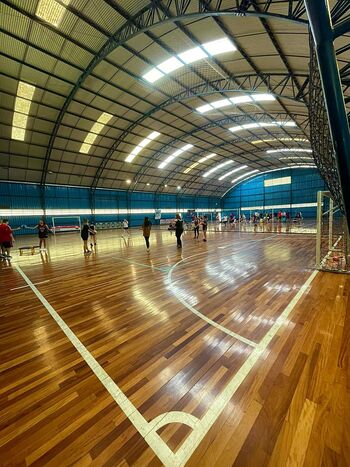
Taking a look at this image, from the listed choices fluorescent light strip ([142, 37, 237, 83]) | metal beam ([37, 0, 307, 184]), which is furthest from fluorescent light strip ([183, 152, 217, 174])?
metal beam ([37, 0, 307, 184])

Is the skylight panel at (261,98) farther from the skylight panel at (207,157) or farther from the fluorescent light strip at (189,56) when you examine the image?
the skylight panel at (207,157)

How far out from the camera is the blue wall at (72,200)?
26.1 m

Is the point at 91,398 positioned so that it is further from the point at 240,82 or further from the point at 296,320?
the point at 240,82

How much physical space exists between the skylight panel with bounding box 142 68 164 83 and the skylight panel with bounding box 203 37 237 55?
12.5 feet

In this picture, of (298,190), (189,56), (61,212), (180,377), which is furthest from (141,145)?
(298,190)

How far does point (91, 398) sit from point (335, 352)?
3501 mm

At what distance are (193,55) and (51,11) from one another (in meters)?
8.10

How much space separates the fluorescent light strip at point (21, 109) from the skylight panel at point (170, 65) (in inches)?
387

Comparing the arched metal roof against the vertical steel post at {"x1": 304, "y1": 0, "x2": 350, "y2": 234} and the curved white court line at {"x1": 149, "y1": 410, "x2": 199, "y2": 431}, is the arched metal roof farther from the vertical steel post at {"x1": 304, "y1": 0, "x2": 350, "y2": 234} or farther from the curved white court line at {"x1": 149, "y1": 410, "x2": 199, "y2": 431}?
the curved white court line at {"x1": 149, "y1": 410, "x2": 199, "y2": 431}

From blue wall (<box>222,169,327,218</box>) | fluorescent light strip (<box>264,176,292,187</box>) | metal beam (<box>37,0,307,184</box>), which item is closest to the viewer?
metal beam (<box>37,0,307,184</box>)

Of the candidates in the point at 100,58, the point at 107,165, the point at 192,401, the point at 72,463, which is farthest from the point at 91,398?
the point at 107,165

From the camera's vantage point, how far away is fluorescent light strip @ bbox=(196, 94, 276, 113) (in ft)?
58.7

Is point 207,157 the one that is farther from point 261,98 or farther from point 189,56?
point 189,56

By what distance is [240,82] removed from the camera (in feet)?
53.3
